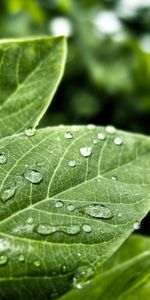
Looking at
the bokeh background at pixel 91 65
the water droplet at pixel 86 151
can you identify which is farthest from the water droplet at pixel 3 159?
the bokeh background at pixel 91 65

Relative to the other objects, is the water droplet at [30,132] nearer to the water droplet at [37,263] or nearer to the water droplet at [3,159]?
the water droplet at [3,159]

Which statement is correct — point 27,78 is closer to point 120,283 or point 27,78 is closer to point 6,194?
point 6,194

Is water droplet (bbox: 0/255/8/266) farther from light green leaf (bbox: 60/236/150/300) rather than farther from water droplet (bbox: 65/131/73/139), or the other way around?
water droplet (bbox: 65/131/73/139)

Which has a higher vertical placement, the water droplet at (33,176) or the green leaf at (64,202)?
the water droplet at (33,176)

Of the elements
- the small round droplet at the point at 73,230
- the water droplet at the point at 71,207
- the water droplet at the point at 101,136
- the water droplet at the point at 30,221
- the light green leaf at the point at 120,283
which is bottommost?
the light green leaf at the point at 120,283

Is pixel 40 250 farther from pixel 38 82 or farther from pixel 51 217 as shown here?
pixel 38 82

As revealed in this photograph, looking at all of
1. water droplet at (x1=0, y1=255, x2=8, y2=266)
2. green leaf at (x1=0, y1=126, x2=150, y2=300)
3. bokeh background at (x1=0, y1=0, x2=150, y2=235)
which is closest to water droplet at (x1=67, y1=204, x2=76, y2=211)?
green leaf at (x1=0, y1=126, x2=150, y2=300)

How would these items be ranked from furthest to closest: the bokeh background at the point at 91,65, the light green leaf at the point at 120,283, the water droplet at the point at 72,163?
the bokeh background at the point at 91,65 → the water droplet at the point at 72,163 → the light green leaf at the point at 120,283

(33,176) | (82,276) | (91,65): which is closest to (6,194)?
(33,176)
